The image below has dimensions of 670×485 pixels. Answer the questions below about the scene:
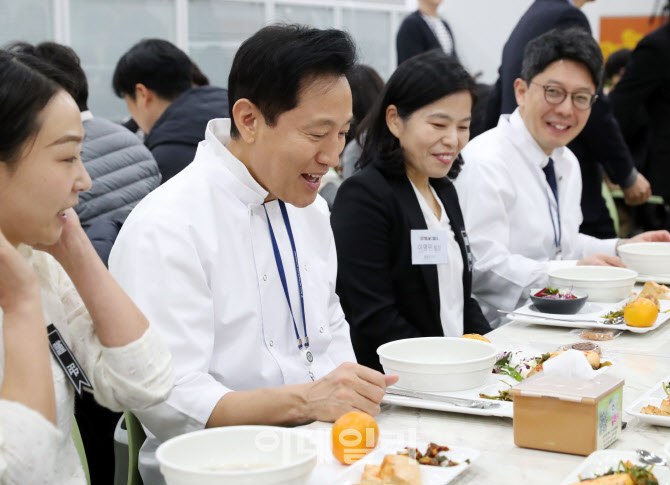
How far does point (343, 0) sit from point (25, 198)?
22.6 ft

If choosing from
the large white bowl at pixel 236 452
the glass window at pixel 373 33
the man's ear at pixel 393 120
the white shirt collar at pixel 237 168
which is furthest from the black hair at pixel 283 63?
the glass window at pixel 373 33

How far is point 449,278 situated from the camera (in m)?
2.62

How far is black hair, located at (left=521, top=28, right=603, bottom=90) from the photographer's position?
3.07 meters

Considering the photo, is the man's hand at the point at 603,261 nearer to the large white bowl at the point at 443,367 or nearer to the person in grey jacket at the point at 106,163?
the large white bowl at the point at 443,367

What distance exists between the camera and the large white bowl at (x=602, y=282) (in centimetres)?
235

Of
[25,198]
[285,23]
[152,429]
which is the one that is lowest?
A: [152,429]

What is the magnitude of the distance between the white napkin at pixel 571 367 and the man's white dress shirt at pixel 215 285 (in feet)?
1.97

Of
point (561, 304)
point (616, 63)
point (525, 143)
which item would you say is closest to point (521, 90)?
point (525, 143)

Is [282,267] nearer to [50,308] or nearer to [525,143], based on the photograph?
[50,308]

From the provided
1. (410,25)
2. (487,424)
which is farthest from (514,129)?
(410,25)

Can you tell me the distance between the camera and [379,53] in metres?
8.34

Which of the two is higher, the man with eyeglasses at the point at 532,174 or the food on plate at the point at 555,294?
the man with eyeglasses at the point at 532,174

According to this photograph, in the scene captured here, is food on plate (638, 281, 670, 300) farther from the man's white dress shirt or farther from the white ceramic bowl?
the man's white dress shirt

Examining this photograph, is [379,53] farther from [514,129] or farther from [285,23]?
[285,23]
